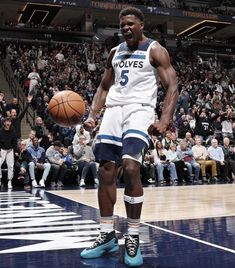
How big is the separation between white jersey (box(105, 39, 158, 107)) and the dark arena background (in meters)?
1.03

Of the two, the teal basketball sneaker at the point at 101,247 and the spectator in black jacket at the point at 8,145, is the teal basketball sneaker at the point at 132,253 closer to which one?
the teal basketball sneaker at the point at 101,247

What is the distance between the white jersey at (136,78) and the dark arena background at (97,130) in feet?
3.38

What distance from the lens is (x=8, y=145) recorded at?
8.40 m

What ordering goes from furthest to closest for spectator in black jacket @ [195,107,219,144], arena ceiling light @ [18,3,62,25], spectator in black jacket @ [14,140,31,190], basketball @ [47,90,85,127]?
arena ceiling light @ [18,3,62,25] → spectator in black jacket @ [195,107,219,144] → spectator in black jacket @ [14,140,31,190] → basketball @ [47,90,85,127]

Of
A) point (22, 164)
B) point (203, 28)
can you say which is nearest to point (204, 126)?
point (22, 164)

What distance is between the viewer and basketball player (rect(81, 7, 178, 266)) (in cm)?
291

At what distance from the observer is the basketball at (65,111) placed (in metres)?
3.69

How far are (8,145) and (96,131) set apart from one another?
1791 millimetres

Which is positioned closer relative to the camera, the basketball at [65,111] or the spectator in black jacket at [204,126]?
the basketball at [65,111]

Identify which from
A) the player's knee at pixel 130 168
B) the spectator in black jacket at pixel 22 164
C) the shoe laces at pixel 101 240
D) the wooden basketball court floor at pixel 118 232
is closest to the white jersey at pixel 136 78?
the player's knee at pixel 130 168

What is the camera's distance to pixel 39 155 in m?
8.88

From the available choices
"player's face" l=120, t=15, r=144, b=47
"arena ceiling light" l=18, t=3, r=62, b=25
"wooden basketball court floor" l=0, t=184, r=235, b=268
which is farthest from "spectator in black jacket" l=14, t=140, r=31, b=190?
"arena ceiling light" l=18, t=3, r=62, b=25

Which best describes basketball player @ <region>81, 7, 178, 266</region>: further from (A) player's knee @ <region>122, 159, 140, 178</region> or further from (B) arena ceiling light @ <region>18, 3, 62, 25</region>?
(B) arena ceiling light @ <region>18, 3, 62, 25</region>

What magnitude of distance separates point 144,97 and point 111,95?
0.83 ft
